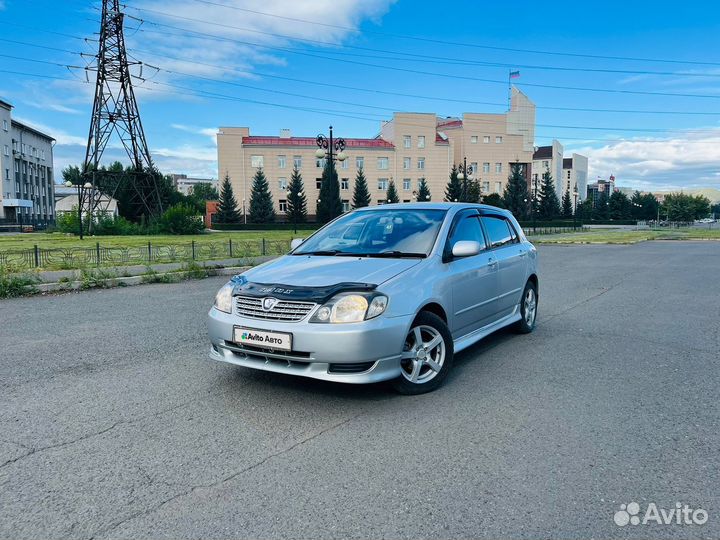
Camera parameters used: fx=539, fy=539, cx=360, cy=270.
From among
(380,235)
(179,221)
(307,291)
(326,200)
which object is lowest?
(307,291)

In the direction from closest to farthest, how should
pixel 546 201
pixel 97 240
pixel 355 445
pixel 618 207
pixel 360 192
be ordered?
pixel 355 445, pixel 97 240, pixel 360 192, pixel 546 201, pixel 618 207

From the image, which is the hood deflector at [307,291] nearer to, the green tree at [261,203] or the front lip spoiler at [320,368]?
the front lip spoiler at [320,368]

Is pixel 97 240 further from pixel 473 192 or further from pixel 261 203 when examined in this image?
pixel 473 192

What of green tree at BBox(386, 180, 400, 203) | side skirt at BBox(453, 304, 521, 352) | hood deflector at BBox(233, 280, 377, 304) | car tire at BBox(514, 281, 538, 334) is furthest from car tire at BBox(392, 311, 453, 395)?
green tree at BBox(386, 180, 400, 203)

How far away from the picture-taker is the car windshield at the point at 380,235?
5.08 m

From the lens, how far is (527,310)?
688cm

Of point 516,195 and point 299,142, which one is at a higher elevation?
point 299,142

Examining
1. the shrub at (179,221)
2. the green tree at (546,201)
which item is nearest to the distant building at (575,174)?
the green tree at (546,201)

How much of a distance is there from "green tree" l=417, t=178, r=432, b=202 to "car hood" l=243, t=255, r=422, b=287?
67292 mm

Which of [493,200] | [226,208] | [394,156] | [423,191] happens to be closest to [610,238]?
[493,200]

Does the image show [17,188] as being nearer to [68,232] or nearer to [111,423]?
[68,232]

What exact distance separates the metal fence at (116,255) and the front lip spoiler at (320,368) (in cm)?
1072

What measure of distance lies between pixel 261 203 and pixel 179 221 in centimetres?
2701

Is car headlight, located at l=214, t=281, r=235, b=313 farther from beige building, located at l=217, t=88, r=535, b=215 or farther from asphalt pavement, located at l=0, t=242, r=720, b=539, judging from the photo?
beige building, located at l=217, t=88, r=535, b=215
